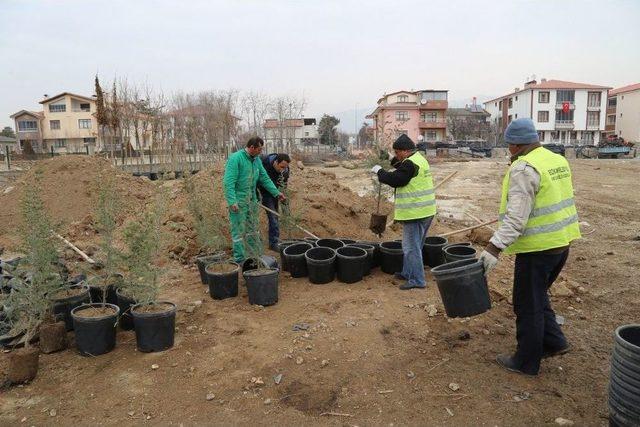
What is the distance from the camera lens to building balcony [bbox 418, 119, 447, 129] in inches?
2263

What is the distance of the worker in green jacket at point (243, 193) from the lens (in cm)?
540

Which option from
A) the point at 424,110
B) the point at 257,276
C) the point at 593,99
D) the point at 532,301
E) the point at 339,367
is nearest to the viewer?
the point at 532,301

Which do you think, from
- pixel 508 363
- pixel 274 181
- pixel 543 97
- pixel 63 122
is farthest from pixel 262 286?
pixel 543 97

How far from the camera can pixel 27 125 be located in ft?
176

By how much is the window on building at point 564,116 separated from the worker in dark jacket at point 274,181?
6170cm

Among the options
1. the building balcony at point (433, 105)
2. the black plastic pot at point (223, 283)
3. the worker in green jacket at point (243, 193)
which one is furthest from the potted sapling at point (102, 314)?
the building balcony at point (433, 105)

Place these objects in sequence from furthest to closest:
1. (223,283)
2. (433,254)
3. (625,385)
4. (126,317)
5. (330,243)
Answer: (330,243) → (433,254) → (223,283) → (126,317) → (625,385)

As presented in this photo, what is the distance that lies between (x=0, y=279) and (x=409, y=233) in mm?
4653

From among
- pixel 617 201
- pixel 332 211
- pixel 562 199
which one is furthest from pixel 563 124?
pixel 562 199

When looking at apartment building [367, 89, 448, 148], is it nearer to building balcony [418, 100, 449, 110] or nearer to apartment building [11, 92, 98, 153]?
building balcony [418, 100, 449, 110]

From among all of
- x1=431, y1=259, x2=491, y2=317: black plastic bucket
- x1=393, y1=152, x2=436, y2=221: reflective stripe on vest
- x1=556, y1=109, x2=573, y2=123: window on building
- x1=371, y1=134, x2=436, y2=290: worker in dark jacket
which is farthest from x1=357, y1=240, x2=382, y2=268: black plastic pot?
x1=556, y1=109, x2=573, y2=123: window on building

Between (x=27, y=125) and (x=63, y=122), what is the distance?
19.1ft

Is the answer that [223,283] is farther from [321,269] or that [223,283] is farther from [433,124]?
[433,124]

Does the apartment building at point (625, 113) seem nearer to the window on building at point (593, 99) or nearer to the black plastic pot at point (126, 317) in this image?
the window on building at point (593, 99)
